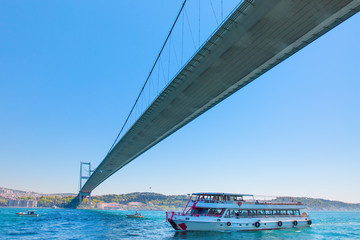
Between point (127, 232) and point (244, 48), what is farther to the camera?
point (127, 232)

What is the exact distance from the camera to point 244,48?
21859 millimetres

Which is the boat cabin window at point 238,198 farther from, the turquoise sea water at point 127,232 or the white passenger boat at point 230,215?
the turquoise sea water at point 127,232

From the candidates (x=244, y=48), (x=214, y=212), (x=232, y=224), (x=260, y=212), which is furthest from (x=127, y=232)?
(x=244, y=48)

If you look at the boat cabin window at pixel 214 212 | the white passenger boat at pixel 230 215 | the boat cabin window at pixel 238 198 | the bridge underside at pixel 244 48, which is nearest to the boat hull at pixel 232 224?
the white passenger boat at pixel 230 215

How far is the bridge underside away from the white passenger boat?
1195 cm

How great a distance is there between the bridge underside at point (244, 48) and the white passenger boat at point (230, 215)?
11947mm

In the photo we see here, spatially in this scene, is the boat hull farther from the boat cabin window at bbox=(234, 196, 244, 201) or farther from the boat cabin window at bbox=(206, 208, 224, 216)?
the boat cabin window at bbox=(234, 196, 244, 201)

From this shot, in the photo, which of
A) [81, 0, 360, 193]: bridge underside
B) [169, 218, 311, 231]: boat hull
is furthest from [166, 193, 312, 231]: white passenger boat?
[81, 0, 360, 193]: bridge underside

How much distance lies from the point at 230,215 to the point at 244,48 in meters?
18.8

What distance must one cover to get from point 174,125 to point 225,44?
22.8 meters

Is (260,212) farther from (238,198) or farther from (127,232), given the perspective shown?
(127,232)

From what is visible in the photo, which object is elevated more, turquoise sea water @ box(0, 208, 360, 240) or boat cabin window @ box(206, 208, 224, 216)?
boat cabin window @ box(206, 208, 224, 216)

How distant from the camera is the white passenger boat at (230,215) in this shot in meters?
27.3

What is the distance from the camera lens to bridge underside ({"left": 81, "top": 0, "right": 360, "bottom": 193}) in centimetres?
1680
